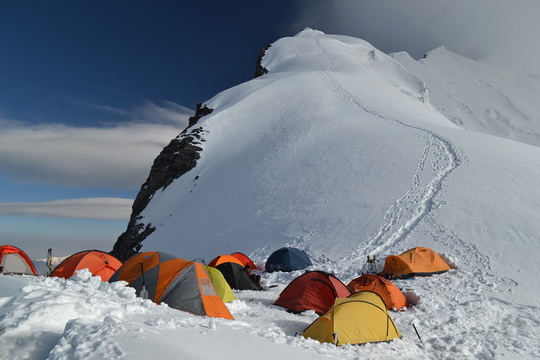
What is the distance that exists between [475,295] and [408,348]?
176 inches

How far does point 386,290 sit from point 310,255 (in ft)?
22.4

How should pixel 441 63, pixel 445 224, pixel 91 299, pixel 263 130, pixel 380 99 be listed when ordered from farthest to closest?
pixel 441 63 → pixel 380 99 → pixel 263 130 → pixel 445 224 → pixel 91 299

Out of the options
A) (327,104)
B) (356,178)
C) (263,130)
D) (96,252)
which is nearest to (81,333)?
(96,252)

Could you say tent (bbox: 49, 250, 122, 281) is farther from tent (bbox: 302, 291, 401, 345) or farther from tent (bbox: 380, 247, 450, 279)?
tent (bbox: 380, 247, 450, 279)

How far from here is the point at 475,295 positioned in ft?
34.2

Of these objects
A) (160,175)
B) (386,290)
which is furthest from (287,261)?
(160,175)

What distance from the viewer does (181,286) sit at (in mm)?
8430

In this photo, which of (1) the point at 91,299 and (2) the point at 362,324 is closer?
(1) the point at 91,299

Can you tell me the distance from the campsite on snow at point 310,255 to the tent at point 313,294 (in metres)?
0.04

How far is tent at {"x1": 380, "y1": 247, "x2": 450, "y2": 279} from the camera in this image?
40.1 ft

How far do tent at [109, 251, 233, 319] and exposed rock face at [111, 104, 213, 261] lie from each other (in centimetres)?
2774

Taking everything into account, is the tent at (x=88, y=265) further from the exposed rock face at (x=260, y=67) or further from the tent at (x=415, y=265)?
the exposed rock face at (x=260, y=67)

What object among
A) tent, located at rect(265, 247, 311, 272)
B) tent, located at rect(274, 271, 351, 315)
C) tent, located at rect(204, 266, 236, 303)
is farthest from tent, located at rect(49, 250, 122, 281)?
tent, located at rect(274, 271, 351, 315)

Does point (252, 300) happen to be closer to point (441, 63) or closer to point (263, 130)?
point (263, 130)
